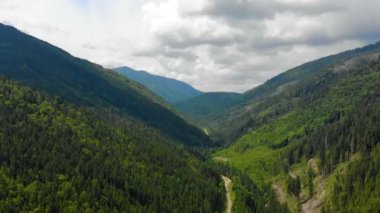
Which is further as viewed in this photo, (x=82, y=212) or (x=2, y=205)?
(x=82, y=212)

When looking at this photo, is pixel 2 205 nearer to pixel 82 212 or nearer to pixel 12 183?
pixel 12 183

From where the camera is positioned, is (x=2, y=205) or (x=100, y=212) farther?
(x=100, y=212)

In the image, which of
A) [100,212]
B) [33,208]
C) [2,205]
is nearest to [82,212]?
[100,212]

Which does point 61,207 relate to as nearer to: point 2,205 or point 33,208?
point 33,208

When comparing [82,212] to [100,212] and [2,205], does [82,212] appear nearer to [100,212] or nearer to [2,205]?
[100,212]

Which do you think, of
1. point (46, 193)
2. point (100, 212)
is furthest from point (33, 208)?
point (100, 212)

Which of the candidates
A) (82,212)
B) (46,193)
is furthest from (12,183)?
(82,212)
